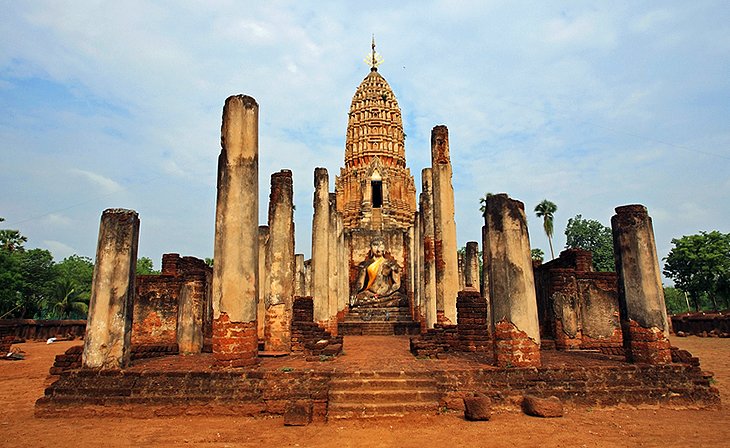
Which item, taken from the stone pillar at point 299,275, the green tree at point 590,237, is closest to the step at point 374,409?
the stone pillar at point 299,275

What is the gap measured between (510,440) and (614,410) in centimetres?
268

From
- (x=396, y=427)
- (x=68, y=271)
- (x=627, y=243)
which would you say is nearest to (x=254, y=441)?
(x=396, y=427)

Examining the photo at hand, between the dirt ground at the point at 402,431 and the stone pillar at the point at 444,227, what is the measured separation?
231 inches

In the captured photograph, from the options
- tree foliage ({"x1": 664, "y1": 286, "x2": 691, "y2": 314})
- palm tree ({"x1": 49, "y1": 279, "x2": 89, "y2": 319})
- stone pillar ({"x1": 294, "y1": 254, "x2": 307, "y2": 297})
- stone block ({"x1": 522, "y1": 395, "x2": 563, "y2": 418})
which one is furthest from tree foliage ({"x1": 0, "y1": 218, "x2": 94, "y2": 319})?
tree foliage ({"x1": 664, "y1": 286, "x2": 691, "y2": 314})

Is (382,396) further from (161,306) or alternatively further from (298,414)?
(161,306)

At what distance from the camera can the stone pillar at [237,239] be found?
8.00 meters

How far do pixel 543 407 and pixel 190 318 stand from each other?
8.51m

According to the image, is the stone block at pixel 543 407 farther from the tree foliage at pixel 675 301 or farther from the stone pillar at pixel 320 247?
the tree foliage at pixel 675 301

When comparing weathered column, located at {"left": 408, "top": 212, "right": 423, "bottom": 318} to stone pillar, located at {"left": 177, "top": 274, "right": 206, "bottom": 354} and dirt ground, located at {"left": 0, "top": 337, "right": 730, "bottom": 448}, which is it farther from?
dirt ground, located at {"left": 0, "top": 337, "right": 730, "bottom": 448}

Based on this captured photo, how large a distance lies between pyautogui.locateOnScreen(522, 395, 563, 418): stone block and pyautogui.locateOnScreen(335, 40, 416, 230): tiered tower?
2743 cm

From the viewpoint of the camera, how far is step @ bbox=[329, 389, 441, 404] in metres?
7.04

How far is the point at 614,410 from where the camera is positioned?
7.33 meters

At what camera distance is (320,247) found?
15359 millimetres

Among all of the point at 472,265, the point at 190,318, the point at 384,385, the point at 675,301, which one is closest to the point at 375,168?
the point at 472,265
